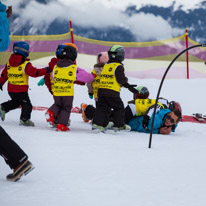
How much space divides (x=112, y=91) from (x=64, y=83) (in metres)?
0.54

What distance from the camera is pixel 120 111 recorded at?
4055mm

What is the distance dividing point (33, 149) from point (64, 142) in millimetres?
401

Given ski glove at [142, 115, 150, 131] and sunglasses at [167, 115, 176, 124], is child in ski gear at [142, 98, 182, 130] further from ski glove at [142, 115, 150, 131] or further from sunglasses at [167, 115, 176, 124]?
sunglasses at [167, 115, 176, 124]

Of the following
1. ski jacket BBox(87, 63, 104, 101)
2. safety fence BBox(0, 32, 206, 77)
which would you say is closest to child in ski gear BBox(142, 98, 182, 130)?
ski jacket BBox(87, 63, 104, 101)

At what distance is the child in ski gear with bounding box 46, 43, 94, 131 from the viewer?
3941 mm

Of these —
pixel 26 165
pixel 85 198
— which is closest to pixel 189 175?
pixel 85 198

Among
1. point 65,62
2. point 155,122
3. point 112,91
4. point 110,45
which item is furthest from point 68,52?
point 110,45

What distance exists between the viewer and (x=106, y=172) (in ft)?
6.97

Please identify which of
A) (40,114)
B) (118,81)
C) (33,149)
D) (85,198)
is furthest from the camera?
(40,114)

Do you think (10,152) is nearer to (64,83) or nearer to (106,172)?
(106,172)

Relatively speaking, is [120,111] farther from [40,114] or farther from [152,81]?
[152,81]

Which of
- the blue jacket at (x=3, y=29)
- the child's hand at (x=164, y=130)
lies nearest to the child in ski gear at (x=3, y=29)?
the blue jacket at (x=3, y=29)

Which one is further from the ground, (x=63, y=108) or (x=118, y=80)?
(x=118, y=80)

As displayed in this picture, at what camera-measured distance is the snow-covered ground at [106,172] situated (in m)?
1.66
